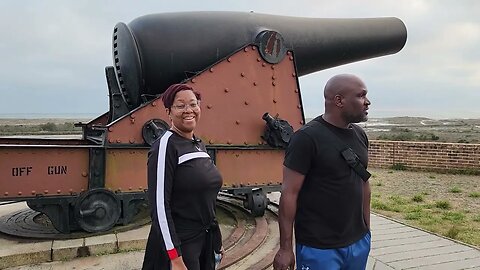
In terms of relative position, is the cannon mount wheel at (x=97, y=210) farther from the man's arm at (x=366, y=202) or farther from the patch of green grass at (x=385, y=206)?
the patch of green grass at (x=385, y=206)

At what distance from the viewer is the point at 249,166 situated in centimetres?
442

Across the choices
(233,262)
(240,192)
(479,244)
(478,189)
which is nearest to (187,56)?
(240,192)

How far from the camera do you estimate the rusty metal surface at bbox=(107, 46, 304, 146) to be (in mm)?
4160

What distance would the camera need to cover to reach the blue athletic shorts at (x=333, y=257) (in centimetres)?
196

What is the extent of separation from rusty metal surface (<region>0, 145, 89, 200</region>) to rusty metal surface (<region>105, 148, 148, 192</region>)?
19cm

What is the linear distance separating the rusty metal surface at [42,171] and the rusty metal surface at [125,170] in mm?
193

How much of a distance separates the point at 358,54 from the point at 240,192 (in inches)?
97.0

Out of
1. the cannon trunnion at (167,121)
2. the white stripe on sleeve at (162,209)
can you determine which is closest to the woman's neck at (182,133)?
the white stripe on sleeve at (162,209)

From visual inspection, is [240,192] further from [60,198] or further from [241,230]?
[60,198]

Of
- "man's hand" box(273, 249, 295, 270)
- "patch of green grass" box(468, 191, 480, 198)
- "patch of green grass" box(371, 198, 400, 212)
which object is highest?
"man's hand" box(273, 249, 295, 270)

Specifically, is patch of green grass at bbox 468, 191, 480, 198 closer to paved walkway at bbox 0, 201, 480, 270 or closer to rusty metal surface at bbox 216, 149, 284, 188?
paved walkway at bbox 0, 201, 480, 270

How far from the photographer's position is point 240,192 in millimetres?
4391

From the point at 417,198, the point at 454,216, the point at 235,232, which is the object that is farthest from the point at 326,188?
the point at 417,198

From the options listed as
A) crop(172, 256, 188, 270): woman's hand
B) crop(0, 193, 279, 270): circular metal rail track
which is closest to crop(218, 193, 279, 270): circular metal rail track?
crop(0, 193, 279, 270): circular metal rail track
